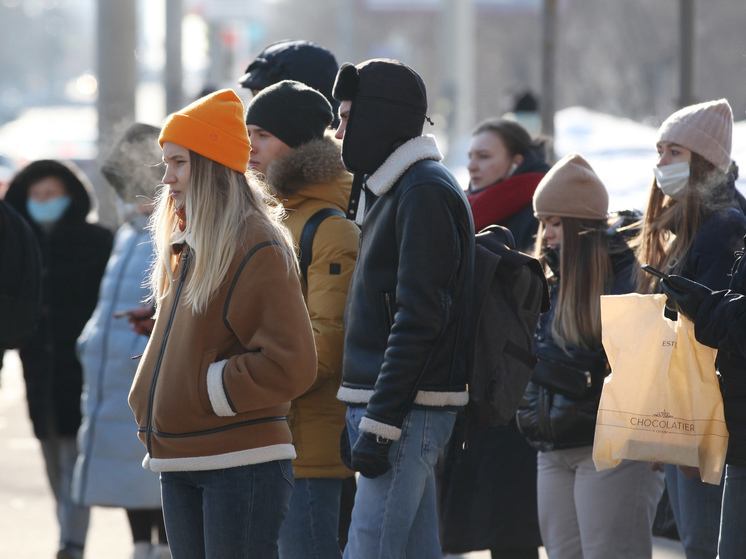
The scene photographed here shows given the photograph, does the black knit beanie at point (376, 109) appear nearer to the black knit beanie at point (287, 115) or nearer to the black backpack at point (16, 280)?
the black knit beanie at point (287, 115)

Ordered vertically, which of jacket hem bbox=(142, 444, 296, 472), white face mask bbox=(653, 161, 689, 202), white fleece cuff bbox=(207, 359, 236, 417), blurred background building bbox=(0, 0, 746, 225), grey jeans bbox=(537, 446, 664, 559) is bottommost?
grey jeans bbox=(537, 446, 664, 559)

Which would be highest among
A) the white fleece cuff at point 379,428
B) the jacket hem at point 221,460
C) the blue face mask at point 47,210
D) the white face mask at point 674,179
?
the white face mask at point 674,179

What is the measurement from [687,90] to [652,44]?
1852 cm

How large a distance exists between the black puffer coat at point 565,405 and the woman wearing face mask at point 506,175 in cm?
71

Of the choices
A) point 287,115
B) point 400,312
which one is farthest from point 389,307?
point 287,115

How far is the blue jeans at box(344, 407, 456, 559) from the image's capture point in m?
3.34

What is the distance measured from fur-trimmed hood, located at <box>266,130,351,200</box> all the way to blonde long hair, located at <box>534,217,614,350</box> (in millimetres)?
887

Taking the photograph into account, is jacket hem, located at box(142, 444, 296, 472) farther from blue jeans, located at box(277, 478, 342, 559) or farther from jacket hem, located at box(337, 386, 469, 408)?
blue jeans, located at box(277, 478, 342, 559)

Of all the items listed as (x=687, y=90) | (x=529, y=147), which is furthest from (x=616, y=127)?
(x=529, y=147)

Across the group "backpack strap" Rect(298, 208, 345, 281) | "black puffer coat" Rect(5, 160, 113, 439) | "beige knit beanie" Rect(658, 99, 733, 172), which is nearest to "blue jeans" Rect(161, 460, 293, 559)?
"backpack strap" Rect(298, 208, 345, 281)

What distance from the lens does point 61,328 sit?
19.1 ft

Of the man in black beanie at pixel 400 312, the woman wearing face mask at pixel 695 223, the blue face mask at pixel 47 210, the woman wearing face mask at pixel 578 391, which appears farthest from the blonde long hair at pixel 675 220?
the blue face mask at pixel 47 210

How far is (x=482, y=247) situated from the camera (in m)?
3.50

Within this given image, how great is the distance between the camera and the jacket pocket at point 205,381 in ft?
10.5
